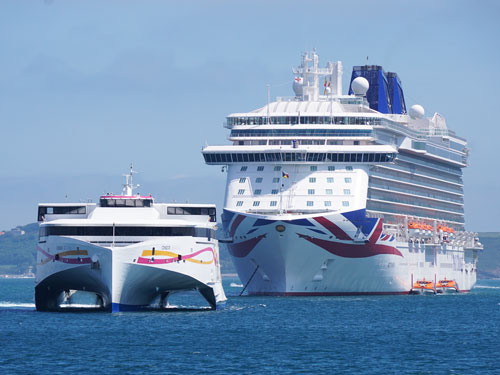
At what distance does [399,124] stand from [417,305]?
23.1 m

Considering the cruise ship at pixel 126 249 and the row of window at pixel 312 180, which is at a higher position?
the row of window at pixel 312 180

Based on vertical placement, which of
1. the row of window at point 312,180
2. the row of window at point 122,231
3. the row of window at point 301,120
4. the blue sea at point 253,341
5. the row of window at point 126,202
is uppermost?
the row of window at point 301,120

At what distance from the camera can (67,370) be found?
44.4 meters

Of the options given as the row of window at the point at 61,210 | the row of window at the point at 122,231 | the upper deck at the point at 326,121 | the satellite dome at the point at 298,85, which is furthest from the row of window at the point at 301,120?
the row of window at the point at 122,231

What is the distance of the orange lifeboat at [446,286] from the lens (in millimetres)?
107650

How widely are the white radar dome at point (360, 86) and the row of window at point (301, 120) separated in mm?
8589

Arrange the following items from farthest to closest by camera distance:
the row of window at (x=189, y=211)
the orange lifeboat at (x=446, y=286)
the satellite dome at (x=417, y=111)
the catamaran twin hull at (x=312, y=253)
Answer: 1. the satellite dome at (x=417, y=111)
2. the orange lifeboat at (x=446, y=286)
3. the catamaran twin hull at (x=312, y=253)
4. the row of window at (x=189, y=211)

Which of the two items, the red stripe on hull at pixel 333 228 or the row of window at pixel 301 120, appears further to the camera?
the row of window at pixel 301 120

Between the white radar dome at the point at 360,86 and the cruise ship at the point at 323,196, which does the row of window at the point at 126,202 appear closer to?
the cruise ship at the point at 323,196

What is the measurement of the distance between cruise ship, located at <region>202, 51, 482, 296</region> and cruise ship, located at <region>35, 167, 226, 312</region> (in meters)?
19.8

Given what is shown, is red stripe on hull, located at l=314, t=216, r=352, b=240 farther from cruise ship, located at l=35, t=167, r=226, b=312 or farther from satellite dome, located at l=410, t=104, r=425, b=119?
satellite dome, located at l=410, t=104, r=425, b=119

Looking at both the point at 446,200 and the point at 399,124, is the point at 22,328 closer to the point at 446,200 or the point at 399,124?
the point at 399,124

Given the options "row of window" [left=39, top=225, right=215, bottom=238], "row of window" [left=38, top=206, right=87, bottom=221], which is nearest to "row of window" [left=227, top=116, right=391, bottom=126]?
"row of window" [left=38, top=206, right=87, bottom=221]

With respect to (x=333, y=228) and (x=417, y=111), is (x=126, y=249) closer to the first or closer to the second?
(x=333, y=228)
